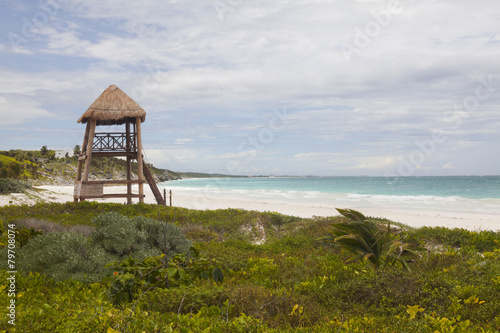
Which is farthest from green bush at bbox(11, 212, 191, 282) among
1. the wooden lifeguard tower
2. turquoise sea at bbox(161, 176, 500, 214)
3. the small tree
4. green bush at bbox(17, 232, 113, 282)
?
the small tree

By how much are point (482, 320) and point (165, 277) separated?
3599 mm

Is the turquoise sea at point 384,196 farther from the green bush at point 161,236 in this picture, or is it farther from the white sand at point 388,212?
the green bush at point 161,236

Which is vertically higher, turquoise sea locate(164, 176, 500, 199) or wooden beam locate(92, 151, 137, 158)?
wooden beam locate(92, 151, 137, 158)

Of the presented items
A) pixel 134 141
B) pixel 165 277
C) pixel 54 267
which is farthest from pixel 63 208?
pixel 165 277

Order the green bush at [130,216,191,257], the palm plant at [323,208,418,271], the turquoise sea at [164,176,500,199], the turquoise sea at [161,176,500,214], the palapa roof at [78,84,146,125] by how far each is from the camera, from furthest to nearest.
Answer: the turquoise sea at [164,176,500,199], the turquoise sea at [161,176,500,214], the palapa roof at [78,84,146,125], the green bush at [130,216,191,257], the palm plant at [323,208,418,271]

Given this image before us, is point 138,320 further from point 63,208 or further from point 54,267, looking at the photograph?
point 63,208

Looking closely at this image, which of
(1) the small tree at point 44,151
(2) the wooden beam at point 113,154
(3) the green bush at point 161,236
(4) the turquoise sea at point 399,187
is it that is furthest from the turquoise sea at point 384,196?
(3) the green bush at point 161,236

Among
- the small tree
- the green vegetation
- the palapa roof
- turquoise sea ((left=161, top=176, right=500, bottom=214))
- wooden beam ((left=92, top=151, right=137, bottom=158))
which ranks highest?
the small tree

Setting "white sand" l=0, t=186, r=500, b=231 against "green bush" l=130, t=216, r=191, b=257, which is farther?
"white sand" l=0, t=186, r=500, b=231

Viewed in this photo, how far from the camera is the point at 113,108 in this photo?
18.8 m

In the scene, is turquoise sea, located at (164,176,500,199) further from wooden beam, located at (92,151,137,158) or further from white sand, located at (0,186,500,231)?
wooden beam, located at (92,151,137,158)

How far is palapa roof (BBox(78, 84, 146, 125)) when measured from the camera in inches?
735

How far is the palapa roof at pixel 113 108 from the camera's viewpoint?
18.7 meters

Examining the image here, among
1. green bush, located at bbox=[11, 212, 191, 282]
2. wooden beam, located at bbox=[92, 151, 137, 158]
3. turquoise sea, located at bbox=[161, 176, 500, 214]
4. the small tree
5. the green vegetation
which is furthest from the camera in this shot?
the small tree
